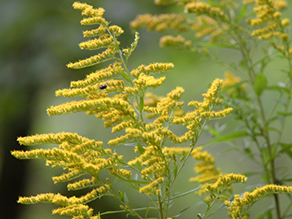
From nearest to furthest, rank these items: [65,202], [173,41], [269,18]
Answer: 1. [65,202]
2. [269,18]
3. [173,41]

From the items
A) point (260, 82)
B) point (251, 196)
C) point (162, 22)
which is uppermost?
point (162, 22)

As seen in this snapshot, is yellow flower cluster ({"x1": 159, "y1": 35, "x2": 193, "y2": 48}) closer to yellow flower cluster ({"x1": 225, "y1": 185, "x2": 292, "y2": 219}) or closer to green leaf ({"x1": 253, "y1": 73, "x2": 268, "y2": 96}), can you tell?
green leaf ({"x1": 253, "y1": 73, "x2": 268, "y2": 96})

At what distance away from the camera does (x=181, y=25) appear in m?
1.01

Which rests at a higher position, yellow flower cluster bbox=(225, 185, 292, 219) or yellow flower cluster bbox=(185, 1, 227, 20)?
yellow flower cluster bbox=(185, 1, 227, 20)

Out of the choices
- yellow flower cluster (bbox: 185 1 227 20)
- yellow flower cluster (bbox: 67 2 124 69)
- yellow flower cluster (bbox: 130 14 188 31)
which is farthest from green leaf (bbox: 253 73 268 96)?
yellow flower cluster (bbox: 67 2 124 69)

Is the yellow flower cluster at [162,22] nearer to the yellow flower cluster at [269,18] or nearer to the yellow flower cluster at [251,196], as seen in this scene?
the yellow flower cluster at [269,18]

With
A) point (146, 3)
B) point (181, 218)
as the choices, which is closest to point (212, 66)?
point (146, 3)

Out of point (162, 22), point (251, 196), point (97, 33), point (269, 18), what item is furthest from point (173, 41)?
point (251, 196)

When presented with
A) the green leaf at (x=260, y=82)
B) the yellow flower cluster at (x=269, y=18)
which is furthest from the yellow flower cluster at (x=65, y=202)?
the yellow flower cluster at (x=269, y=18)

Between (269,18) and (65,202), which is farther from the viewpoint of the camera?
(269,18)

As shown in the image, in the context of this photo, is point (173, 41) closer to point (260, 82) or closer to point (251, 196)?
point (260, 82)

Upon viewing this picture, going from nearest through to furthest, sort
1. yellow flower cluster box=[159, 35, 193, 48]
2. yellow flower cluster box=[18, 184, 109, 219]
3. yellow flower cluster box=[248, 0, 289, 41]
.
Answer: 1. yellow flower cluster box=[18, 184, 109, 219]
2. yellow flower cluster box=[248, 0, 289, 41]
3. yellow flower cluster box=[159, 35, 193, 48]

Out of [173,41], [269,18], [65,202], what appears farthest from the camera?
[173,41]

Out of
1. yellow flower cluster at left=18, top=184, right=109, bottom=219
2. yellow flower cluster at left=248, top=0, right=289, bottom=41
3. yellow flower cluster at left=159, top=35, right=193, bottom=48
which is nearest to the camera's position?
yellow flower cluster at left=18, top=184, right=109, bottom=219
